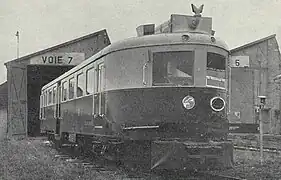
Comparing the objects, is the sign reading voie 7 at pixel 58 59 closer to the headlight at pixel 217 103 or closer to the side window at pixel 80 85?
the side window at pixel 80 85

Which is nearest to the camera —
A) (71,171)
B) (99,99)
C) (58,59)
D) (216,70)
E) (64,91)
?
(216,70)

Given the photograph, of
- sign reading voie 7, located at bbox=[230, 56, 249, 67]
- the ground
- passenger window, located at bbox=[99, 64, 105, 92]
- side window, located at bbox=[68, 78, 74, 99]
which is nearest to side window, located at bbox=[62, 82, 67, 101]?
side window, located at bbox=[68, 78, 74, 99]

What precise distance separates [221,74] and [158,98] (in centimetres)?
141

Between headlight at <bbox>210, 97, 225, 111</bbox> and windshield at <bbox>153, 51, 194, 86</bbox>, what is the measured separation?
58 centimetres

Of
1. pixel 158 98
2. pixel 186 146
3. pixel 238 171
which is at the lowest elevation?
pixel 238 171

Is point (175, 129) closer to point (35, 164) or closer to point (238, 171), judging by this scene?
point (238, 171)

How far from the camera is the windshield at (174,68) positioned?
30.8ft

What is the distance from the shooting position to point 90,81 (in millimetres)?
11648

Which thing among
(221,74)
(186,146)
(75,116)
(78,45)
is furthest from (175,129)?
(78,45)

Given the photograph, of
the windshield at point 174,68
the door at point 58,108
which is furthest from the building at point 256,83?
the windshield at point 174,68

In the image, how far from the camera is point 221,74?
982cm

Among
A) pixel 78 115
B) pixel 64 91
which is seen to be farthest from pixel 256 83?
pixel 78 115

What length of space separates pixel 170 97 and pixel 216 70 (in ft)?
3.69

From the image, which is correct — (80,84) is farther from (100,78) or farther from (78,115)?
(100,78)
